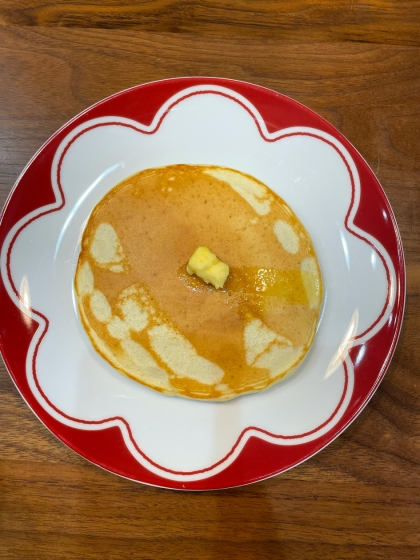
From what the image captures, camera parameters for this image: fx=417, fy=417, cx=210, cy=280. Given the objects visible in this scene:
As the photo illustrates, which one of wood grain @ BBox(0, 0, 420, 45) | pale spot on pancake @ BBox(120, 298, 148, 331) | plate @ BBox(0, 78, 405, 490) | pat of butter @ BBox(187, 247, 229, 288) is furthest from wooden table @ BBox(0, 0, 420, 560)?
pat of butter @ BBox(187, 247, 229, 288)

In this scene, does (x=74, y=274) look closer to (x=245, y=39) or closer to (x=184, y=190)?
(x=184, y=190)

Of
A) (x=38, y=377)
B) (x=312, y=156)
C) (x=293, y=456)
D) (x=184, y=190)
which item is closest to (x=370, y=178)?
(x=312, y=156)

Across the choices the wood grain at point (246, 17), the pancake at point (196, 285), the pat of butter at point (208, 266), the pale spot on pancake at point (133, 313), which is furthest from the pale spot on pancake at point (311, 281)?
the wood grain at point (246, 17)

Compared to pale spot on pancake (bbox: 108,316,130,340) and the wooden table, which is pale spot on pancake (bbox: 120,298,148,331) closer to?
pale spot on pancake (bbox: 108,316,130,340)

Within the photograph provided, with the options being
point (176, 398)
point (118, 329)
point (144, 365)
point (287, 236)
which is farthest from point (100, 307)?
point (287, 236)

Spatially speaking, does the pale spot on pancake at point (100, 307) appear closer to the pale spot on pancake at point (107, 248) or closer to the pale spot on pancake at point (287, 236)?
the pale spot on pancake at point (107, 248)

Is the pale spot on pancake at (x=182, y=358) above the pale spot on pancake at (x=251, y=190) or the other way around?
the other way around
